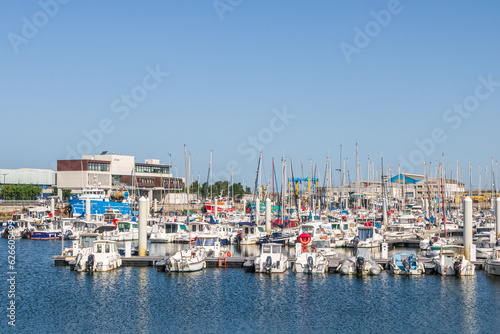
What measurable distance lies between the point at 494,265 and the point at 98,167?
103337mm

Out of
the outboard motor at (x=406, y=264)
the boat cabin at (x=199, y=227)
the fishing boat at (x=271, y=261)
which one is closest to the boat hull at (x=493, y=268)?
the outboard motor at (x=406, y=264)

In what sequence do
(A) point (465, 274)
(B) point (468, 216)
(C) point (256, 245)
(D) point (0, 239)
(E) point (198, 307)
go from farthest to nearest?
(D) point (0, 239) → (C) point (256, 245) → (B) point (468, 216) → (A) point (465, 274) → (E) point (198, 307)

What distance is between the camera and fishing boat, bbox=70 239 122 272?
46.7m

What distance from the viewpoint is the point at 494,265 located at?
Answer: 146 ft

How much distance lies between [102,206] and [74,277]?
59597mm

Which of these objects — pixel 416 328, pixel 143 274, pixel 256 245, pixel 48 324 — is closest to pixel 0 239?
pixel 256 245

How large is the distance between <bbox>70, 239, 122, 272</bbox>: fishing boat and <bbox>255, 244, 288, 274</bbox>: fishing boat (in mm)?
11425

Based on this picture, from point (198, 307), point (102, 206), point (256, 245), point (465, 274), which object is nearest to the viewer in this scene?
point (198, 307)

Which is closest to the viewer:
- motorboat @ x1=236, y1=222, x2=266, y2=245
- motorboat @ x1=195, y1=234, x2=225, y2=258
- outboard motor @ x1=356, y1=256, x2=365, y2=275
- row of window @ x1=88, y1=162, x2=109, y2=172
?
outboard motor @ x1=356, y1=256, x2=365, y2=275

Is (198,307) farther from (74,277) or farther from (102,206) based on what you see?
(102,206)

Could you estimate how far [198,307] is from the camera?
36062 mm

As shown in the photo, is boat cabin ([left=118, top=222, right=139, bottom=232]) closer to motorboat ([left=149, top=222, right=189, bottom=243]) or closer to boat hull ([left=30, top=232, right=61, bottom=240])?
motorboat ([left=149, top=222, right=189, bottom=243])

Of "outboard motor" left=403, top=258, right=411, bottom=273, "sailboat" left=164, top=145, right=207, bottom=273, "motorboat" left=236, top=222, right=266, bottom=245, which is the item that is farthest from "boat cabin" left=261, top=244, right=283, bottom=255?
"motorboat" left=236, top=222, right=266, bottom=245

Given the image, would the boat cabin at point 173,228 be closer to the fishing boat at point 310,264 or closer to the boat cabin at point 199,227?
the boat cabin at point 199,227
